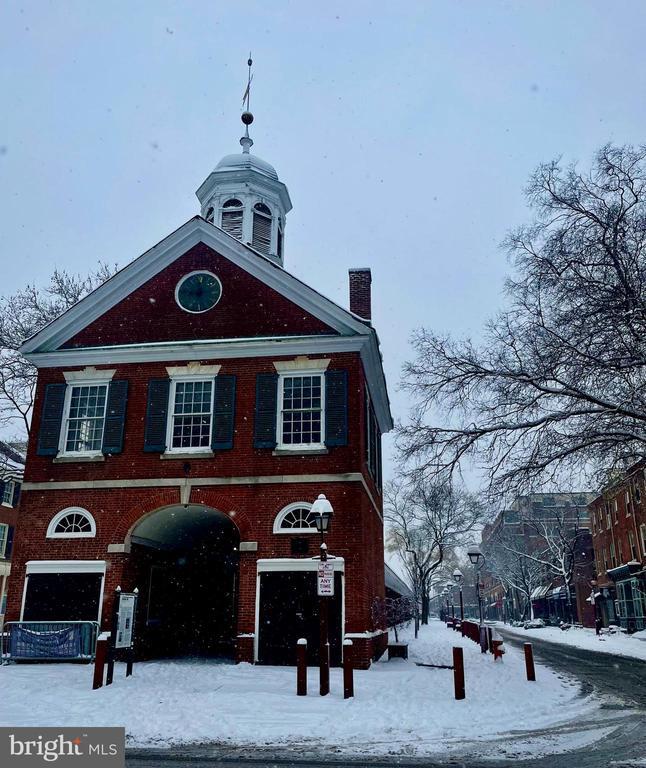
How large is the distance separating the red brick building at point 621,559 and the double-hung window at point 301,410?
24.3 metres

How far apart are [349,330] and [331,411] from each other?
2.29 metres

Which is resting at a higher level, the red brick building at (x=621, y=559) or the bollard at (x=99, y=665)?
the red brick building at (x=621, y=559)

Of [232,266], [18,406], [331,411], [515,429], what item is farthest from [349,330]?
[18,406]

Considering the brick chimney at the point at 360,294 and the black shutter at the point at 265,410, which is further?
the brick chimney at the point at 360,294

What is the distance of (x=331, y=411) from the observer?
1734 cm

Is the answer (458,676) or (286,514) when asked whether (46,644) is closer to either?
(286,514)

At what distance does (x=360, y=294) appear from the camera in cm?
2086

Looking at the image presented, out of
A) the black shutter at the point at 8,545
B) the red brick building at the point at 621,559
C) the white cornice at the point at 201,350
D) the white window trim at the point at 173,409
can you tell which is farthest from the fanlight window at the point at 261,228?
the black shutter at the point at 8,545

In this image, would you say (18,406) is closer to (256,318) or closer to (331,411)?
(256,318)

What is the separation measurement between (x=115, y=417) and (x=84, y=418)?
104 cm

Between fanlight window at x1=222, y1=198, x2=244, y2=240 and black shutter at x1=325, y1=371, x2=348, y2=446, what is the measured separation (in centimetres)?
888

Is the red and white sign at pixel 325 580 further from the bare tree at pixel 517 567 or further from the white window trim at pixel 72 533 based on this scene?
the bare tree at pixel 517 567

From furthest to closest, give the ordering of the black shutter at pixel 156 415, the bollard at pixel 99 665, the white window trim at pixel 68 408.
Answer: the white window trim at pixel 68 408
the black shutter at pixel 156 415
the bollard at pixel 99 665

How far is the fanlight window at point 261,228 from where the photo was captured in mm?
24139
